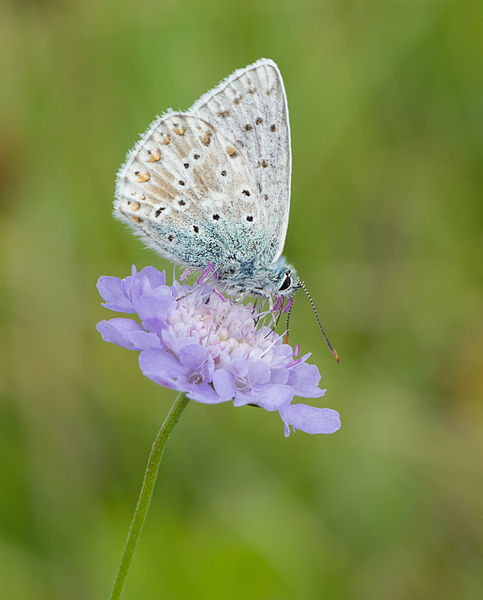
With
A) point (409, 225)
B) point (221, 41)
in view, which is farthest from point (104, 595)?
point (221, 41)

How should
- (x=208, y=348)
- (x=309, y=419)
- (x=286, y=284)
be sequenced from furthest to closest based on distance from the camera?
(x=286, y=284)
(x=208, y=348)
(x=309, y=419)

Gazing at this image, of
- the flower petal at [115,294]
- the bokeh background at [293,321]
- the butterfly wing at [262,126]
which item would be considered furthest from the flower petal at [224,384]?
the bokeh background at [293,321]

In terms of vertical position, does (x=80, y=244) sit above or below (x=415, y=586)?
above

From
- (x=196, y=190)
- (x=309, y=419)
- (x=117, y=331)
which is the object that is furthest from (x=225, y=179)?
(x=309, y=419)

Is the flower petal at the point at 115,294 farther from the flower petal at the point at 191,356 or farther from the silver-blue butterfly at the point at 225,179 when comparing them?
the silver-blue butterfly at the point at 225,179

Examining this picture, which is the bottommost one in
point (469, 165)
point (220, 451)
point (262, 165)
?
point (220, 451)

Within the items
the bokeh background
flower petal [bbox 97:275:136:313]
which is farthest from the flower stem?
the bokeh background

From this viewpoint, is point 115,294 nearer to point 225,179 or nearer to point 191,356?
point 191,356

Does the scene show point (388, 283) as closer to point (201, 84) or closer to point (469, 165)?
point (469, 165)
